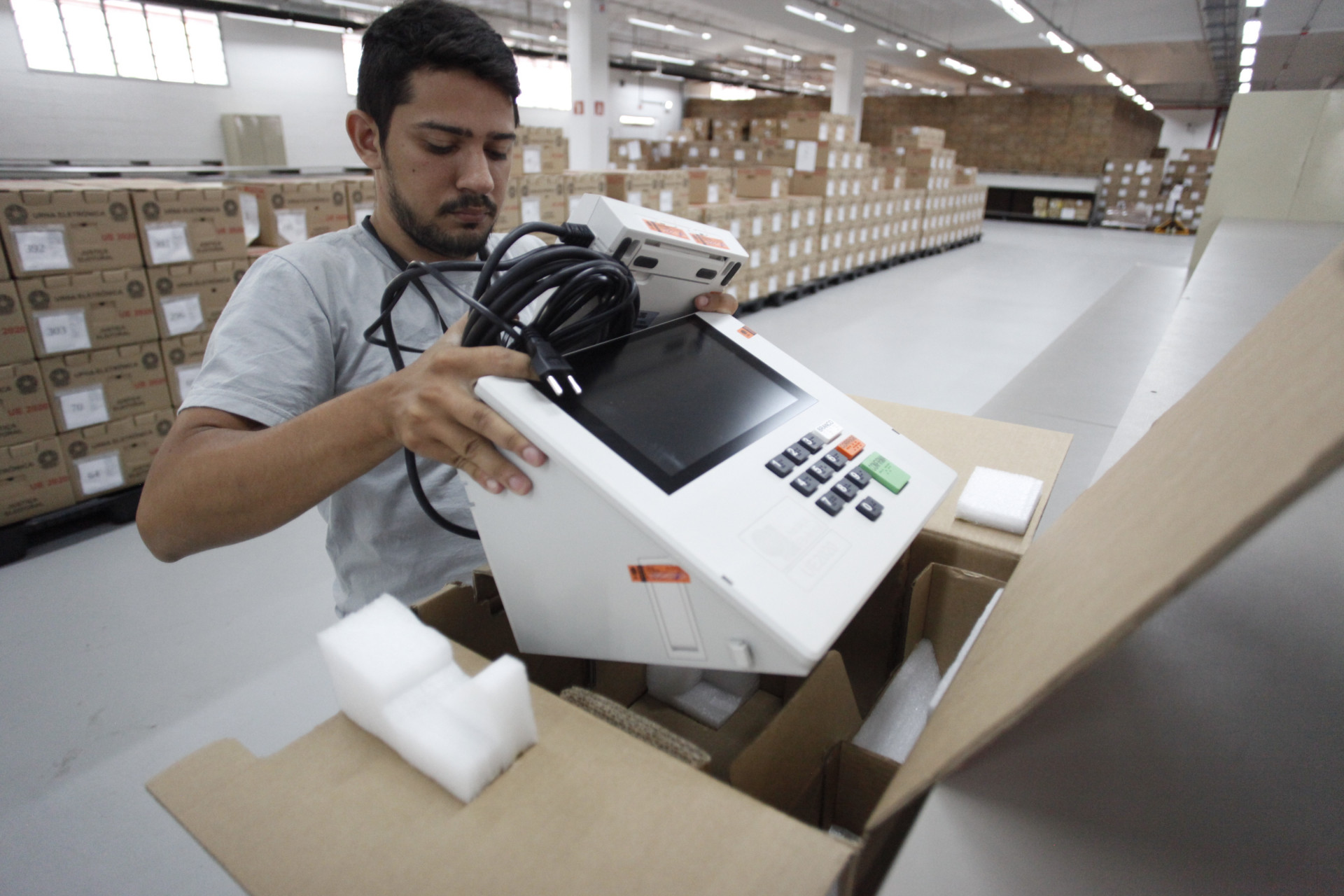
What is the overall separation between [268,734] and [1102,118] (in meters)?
14.6

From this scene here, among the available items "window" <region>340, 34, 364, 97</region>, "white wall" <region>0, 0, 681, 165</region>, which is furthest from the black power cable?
"window" <region>340, 34, 364, 97</region>

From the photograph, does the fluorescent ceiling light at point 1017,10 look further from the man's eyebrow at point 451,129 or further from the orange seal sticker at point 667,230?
the orange seal sticker at point 667,230

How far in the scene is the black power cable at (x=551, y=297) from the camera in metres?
0.53

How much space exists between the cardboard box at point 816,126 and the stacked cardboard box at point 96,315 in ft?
14.3

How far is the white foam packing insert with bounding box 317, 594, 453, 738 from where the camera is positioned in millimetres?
406

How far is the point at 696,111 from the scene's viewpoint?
15.9m

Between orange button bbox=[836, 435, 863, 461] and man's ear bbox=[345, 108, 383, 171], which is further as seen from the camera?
man's ear bbox=[345, 108, 383, 171]

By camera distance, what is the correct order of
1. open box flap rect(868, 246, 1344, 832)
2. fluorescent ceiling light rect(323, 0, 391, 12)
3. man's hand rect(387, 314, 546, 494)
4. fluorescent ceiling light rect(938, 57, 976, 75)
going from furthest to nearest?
fluorescent ceiling light rect(938, 57, 976, 75) < fluorescent ceiling light rect(323, 0, 391, 12) < man's hand rect(387, 314, 546, 494) < open box flap rect(868, 246, 1344, 832)

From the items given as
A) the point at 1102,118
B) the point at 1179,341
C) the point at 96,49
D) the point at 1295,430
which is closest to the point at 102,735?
the point at 1295,430

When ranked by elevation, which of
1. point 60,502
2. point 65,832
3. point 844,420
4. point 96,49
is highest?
point 96,49

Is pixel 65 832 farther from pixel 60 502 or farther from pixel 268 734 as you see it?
pixel 60 502

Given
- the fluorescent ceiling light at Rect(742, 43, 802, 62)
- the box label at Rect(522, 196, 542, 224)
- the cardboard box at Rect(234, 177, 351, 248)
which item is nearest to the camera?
the cardboard box at Rect(234, 177, 351, 248)

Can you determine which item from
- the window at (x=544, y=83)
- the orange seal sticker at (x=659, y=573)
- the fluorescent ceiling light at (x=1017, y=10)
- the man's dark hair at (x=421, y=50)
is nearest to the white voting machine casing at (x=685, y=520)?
the orange seal sticker at (x=659, y=573)

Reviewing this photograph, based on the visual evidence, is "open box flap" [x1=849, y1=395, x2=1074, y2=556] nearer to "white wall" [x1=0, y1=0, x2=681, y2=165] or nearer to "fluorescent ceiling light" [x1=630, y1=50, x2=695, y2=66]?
"white wall" [x1=0, y1=0, x2=681, y2=165]
